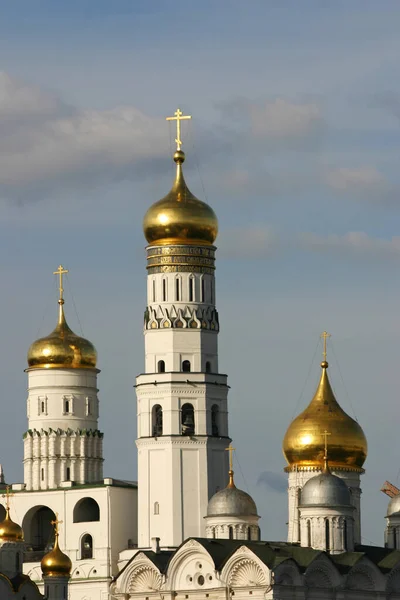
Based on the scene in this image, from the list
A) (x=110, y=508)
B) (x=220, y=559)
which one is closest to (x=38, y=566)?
(x=110, y=508)

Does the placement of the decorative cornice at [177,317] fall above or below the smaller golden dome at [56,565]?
above

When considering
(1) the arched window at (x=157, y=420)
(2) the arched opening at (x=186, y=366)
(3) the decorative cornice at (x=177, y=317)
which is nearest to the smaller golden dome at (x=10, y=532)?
(1) the arched window at (x=157, y=420)

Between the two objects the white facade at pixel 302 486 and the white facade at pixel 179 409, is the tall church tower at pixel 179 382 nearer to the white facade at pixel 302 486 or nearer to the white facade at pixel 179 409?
the white facade at pixel 179 409

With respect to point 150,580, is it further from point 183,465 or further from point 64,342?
point 64,342

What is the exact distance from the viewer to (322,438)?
96625 mm

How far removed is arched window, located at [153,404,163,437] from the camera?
9544cm

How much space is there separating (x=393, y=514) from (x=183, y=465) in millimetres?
8914

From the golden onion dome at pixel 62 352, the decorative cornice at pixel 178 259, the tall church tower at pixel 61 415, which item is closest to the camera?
the decorative cornice at pixel 178 259

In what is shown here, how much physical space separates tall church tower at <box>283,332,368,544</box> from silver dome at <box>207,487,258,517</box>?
2919 millimetres

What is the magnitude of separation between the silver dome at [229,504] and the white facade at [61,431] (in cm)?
771

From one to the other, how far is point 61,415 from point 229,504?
31.5 ft

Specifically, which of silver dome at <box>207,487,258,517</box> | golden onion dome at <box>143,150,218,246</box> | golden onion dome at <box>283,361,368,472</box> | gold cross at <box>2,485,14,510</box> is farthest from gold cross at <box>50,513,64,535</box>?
golden onion dome at <box>143,150,218,246</box>

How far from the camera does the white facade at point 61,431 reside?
100 m

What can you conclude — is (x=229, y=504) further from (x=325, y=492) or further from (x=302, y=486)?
(x=302, y=486)
